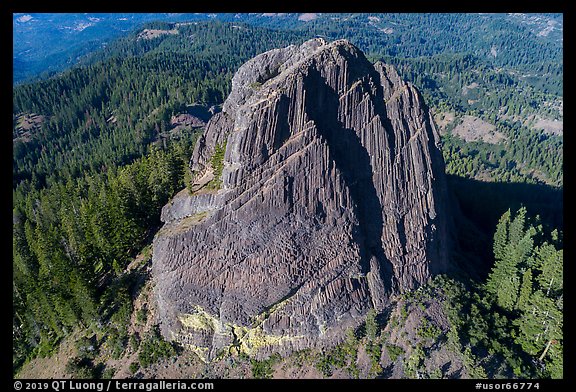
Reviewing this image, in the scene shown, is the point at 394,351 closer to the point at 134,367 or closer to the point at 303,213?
the point at 303,213

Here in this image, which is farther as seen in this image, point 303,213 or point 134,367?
point 134,367

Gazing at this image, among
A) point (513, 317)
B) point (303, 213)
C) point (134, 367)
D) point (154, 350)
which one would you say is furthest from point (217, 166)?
point (513, 317)

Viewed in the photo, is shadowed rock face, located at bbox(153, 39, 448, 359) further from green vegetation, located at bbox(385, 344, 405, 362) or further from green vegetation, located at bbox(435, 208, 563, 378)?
green vegetation, located at bbox(435, 208, 563, 378)

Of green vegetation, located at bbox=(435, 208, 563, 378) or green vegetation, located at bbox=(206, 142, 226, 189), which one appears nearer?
green vegetation, located at bbox=(435, 208, 563, 378)

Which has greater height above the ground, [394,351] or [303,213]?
[303,213]

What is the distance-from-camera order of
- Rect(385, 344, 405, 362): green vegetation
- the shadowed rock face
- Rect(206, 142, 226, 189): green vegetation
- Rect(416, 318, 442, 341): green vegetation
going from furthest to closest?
Rect(206, 142, 226, 189): green vegetation
Rect(416, 318, 442, 341): green vegetation
Rect(385, 344, 405, 362): green vegetation
the shadowed rock face

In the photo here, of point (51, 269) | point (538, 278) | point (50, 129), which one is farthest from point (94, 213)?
point (50, 129)

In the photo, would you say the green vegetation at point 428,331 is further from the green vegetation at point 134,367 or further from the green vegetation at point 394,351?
the green vegetation at point 134,367

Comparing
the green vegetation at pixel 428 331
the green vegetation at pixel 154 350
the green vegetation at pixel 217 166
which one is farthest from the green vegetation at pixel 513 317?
the green vegetation at pixel 154 350

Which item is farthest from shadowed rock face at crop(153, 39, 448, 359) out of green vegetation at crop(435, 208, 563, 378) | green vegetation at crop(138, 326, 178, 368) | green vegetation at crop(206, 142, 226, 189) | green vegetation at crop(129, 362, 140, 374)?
Result: green vegetation at crop(435, 208, 563, 378)
